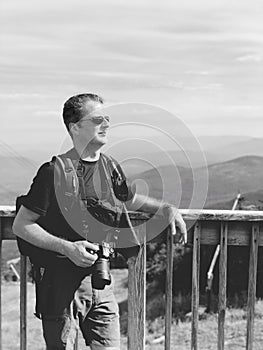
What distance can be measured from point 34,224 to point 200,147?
2.57ft

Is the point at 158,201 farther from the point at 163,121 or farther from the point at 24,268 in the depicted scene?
the point at 24,268

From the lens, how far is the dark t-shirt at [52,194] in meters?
2.90

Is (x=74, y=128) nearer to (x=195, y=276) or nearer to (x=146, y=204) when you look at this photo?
(x=146, y=204)

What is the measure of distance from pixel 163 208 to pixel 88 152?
45 cm

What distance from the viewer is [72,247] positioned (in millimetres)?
2926

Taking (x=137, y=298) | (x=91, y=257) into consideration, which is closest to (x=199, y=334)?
(x=137, y=298)

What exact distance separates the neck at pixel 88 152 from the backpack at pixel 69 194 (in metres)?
0.05

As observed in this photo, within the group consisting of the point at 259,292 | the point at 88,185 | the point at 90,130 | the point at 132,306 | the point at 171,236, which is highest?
the point at 90,130

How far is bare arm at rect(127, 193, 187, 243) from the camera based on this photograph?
10.4ft

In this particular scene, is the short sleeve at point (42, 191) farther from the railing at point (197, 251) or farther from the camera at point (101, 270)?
the railing at point (197, 251)

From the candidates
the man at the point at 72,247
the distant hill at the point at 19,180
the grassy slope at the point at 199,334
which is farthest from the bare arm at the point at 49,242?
the grassy slope at the point at 199,334

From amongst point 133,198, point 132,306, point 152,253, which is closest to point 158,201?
point 133,198

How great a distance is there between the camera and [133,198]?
3182 mm

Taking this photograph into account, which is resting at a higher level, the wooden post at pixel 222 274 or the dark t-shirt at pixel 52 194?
the dark t-shirt at pixel 52 194
